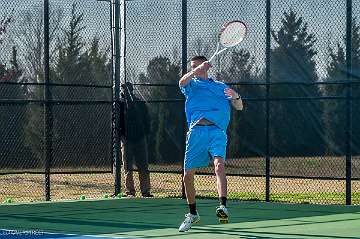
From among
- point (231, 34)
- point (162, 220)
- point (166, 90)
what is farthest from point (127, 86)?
point (231, 34)

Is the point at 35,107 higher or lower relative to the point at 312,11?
lower

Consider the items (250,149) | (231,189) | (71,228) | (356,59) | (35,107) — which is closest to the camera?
(71,228)

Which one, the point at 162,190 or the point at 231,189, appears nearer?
the point at 162,190

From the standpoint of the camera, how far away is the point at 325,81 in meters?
14.7

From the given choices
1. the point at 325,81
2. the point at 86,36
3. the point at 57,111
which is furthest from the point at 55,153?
the point at 325,81

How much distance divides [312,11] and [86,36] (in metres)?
3.88

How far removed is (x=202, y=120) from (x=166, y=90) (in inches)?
230

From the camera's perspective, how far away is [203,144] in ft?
34.6

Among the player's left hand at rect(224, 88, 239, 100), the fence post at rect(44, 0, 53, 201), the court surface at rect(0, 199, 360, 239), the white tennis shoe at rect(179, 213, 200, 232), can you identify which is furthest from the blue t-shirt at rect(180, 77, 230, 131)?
the fence post at rect(44, 0, 53, 201)

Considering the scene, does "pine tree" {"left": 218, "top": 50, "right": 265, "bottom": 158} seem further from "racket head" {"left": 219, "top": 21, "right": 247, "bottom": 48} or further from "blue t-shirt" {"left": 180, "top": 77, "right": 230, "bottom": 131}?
"blue t-shirt" {"left": 180, "top": 77, "right": 230, "bottom": 131}

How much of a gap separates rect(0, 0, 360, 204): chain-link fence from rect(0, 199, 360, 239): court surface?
0.95 m

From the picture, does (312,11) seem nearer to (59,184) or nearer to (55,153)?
(55,153)

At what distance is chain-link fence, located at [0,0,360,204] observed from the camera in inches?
587

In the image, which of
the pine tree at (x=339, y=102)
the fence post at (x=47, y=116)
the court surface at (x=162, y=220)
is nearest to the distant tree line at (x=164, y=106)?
the pine tree at (x=339, y=102)
